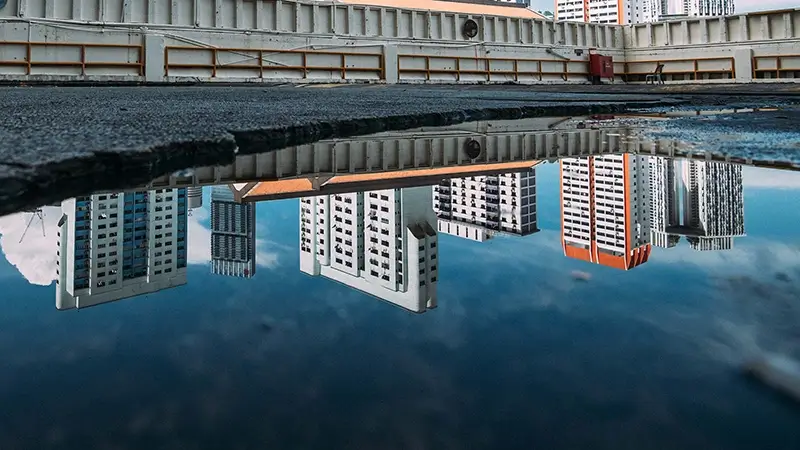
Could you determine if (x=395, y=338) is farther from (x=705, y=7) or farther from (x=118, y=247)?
(x=705, y=7)

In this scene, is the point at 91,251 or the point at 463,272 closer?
the point at 463,272

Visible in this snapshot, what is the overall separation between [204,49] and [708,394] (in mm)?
14655

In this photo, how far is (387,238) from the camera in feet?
5.51

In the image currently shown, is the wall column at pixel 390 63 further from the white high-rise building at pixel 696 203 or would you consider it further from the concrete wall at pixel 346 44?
the white high-rise building at pixel 696 203

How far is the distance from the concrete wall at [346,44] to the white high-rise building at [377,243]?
42.0 ft

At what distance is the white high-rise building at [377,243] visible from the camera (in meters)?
0.97

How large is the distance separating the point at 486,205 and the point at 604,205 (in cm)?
39

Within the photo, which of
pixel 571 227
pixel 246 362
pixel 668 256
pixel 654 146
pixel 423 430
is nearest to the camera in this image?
pixel 423 430

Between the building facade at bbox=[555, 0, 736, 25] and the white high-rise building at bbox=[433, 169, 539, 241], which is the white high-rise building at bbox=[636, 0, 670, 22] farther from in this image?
the white high-rise building at bbox=[433, 169, 539, 241]

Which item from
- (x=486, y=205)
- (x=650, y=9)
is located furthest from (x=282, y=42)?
(x=650, y=9)

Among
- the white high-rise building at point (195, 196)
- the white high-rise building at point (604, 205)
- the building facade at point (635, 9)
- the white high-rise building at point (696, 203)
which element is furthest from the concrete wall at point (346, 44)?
the building facade at point (635, 9)

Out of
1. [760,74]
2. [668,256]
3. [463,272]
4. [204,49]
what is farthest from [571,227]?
[760,74]

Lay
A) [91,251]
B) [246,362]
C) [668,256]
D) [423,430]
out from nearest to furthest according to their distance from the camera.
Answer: [423,430]
[246,362]
[668,256]
[91,251]

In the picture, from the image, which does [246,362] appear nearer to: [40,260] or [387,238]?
[40,260]
